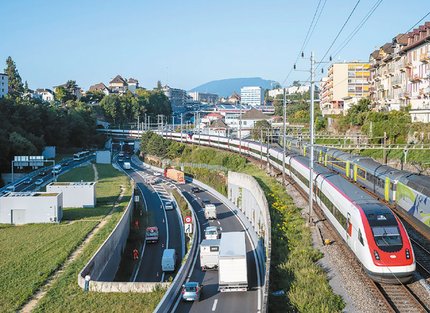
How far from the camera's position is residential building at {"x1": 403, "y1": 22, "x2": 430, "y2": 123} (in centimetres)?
4809

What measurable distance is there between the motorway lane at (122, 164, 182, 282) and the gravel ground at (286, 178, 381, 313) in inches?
533

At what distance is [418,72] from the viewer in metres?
52.3

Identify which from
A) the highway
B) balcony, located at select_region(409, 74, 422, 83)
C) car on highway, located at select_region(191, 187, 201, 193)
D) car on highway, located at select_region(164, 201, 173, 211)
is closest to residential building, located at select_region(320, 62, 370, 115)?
balcony, located at select_region(409, 74, 422, 83)

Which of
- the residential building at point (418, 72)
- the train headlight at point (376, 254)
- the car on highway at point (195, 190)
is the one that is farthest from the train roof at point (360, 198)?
the car on highway at point (195, 190)

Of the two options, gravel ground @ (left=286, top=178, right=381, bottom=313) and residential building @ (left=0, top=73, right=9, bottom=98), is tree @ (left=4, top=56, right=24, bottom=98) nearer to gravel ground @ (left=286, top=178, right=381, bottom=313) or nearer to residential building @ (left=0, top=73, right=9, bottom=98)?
residential building @ (left=0, top=73, right=9, bottom=98)

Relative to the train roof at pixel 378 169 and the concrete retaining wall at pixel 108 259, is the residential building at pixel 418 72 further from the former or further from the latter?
the concrete retaining wall at pixel 108 259

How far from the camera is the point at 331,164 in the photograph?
43.6 m

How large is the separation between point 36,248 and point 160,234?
45.5 ft

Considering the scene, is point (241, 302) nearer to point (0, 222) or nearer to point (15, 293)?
point (15, 293)

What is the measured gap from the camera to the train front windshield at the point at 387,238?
1713 centimetres

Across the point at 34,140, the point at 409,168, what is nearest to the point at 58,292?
the point at 409,168

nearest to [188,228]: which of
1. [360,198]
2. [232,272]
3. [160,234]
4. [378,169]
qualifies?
[160,234]

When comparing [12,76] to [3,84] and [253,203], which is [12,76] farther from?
[253,203]

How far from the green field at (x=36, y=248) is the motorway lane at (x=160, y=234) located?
3646 mm
